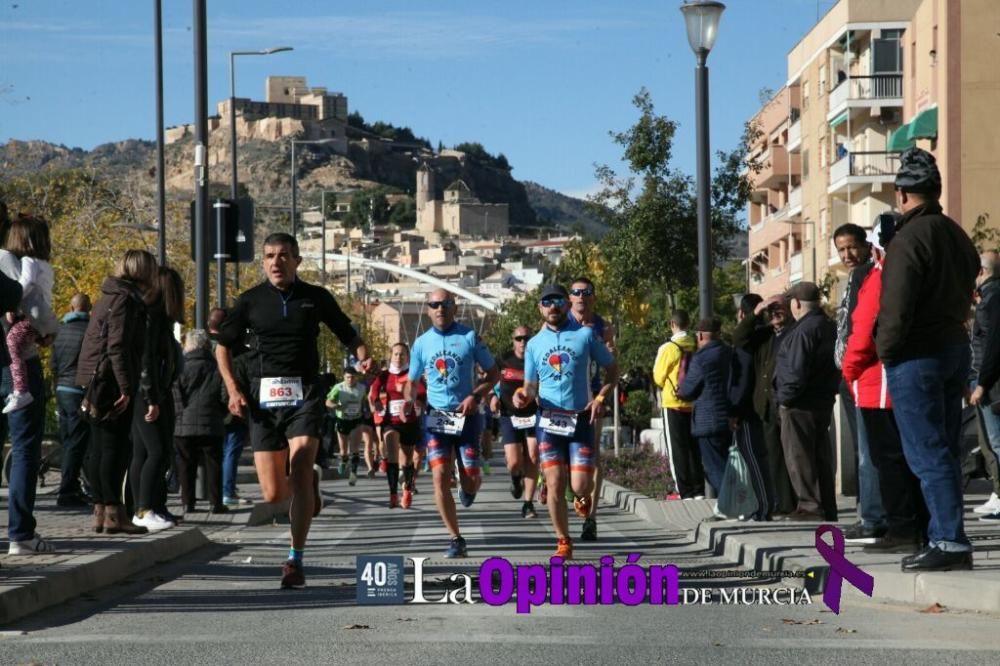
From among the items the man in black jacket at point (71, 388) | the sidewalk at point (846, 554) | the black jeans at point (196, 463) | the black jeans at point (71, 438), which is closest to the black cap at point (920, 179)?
the sidewalk at point (846, 554)

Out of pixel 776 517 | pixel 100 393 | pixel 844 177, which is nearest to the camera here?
pixel 100 393

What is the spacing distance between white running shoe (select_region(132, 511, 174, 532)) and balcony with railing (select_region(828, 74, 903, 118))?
58.7 metres

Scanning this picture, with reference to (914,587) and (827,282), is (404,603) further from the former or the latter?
(827,282)

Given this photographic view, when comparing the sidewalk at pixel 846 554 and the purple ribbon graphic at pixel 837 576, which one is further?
the purple ribbon graphic at pixel 837 576

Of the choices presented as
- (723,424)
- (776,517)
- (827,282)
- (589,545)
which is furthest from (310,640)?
(827,282)

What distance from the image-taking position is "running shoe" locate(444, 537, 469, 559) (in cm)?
1317

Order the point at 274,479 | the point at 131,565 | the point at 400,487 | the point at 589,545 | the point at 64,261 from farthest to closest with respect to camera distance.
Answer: the point at 64,261 < the point at 400,487 < the point at 589,545 < the point at 131,565 < the point at 274,479

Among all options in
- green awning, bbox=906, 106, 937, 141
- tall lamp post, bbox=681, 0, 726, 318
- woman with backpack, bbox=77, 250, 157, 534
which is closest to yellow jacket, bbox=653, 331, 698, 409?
tall lamp post, bbox=681, 0, 726, 318

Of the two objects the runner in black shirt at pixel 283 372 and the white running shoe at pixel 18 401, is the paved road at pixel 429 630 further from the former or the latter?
the white running shoe at pixel 18 401

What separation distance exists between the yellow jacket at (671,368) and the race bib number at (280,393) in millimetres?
8785

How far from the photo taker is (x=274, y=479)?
11242mm

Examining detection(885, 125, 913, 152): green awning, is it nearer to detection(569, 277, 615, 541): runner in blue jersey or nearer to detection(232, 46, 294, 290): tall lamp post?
detection(232, 46, 294, 290): tall lamp post

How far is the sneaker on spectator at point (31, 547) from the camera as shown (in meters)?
11.8

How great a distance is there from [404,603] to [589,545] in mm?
4842
